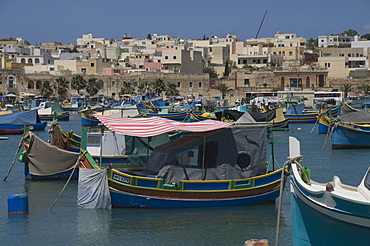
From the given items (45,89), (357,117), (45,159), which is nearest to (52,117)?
(45,89)

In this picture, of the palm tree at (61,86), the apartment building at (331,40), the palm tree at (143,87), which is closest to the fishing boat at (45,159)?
the palm tree at (61,86)

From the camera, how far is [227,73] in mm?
88875

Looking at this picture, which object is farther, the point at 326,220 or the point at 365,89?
the point at 365,89

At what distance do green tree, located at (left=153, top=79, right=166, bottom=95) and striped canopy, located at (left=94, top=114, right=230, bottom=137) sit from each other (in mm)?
57424

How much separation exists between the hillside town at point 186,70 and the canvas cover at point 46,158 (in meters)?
52.6

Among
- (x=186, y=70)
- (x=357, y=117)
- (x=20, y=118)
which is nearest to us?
(x=357, y=117)

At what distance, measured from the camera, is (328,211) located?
9.71m

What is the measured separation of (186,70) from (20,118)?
47204 mm

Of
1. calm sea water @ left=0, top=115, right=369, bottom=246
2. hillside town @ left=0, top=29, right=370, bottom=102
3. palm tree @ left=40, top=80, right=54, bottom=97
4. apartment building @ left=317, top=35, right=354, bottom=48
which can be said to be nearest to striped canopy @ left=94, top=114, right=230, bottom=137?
calm sea water @ left=0, top=115, right=369, bottom=246

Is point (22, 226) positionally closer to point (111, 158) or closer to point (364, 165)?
point (111, 158)

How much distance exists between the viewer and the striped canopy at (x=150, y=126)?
15633 millimetres

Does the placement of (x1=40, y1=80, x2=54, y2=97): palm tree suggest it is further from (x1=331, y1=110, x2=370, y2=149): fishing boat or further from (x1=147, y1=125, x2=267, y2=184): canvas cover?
(x1=147, y1=125, x2=267, y2=184): canvas cover

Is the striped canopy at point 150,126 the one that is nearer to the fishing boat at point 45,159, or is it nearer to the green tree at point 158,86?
Answer: the fishing boat at point 45,159

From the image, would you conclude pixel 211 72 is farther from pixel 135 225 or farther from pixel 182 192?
pixel 135 225
